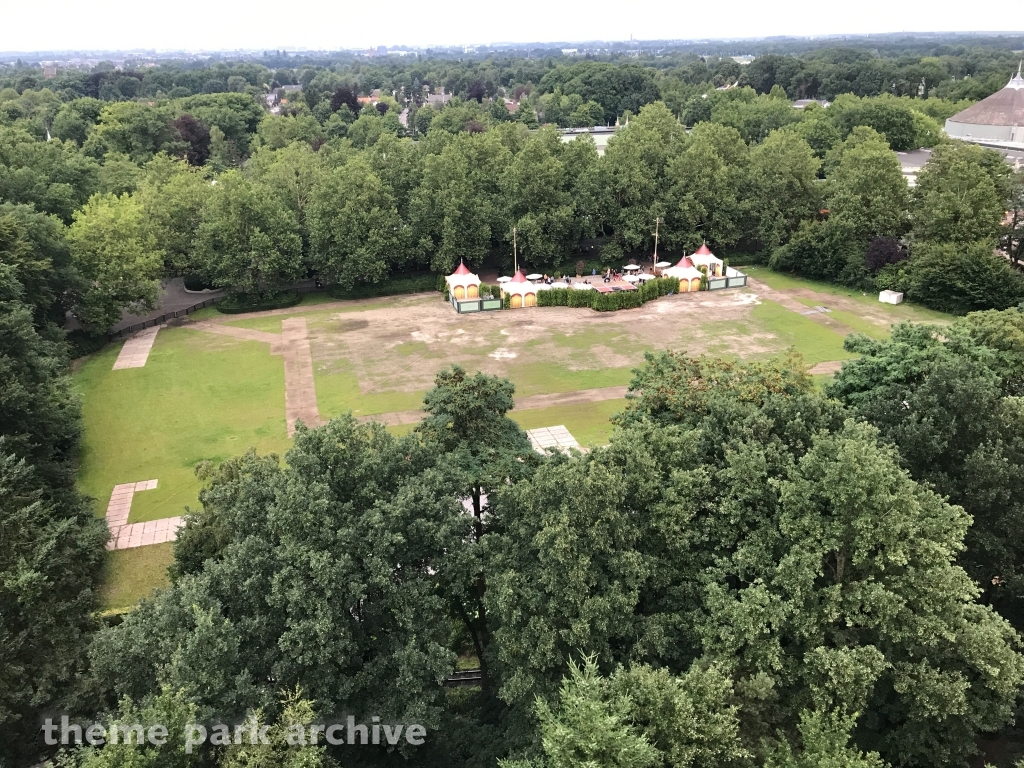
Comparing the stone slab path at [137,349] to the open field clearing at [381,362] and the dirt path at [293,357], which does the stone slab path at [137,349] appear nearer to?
the open field clearing at [381,362]

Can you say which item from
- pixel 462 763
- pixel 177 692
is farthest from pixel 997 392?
pixel 177 692

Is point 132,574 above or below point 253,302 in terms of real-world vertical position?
above

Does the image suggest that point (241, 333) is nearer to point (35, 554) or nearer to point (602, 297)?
point (602, 297)

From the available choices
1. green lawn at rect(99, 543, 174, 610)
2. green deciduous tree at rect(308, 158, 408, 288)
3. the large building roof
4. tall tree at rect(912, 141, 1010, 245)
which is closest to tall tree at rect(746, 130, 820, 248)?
tall tree at rect(912, 141, 1010, 245)

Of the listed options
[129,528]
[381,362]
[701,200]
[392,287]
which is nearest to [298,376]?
[381,362]

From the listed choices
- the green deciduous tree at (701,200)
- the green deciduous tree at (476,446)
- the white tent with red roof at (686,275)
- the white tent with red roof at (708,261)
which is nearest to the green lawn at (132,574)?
the green deciduous tree at (476,446)

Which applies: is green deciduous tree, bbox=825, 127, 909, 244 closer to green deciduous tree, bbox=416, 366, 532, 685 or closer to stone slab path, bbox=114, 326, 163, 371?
green deciduous tree, bbox=416, 366, 532, 685
